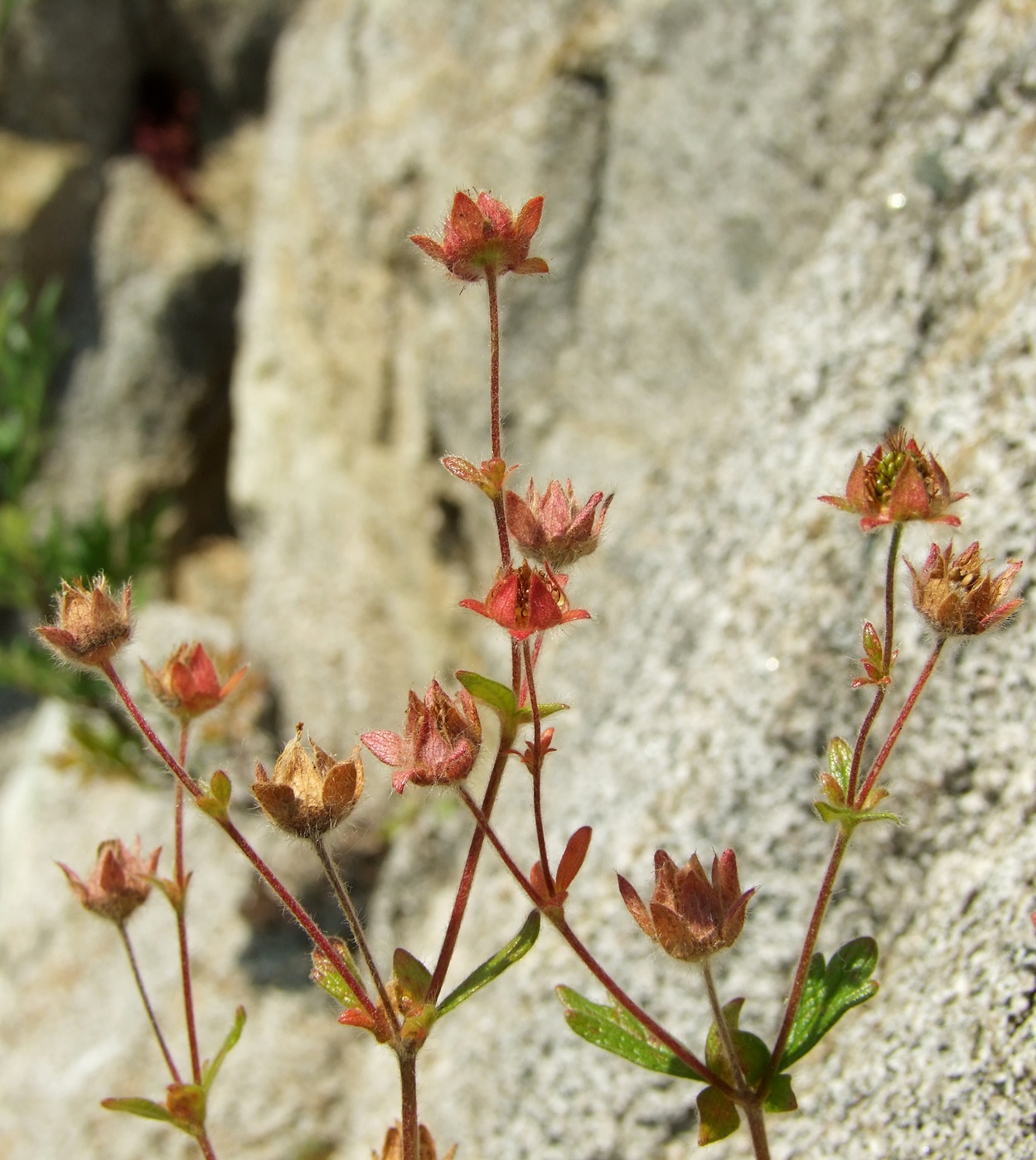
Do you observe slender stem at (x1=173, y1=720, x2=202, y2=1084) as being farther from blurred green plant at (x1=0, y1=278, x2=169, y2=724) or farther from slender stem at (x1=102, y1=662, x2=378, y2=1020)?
blurred green plant at (x1=0, y1=278, x2=169, y2=724)

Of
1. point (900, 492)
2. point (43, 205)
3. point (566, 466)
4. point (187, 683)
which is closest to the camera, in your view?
point (900, 492)

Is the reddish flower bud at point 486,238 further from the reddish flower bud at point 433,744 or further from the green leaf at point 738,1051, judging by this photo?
the green leaf at point 738,1051

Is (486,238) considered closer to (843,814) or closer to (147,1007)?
(843,814)

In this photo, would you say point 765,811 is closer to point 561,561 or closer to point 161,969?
point 561,561

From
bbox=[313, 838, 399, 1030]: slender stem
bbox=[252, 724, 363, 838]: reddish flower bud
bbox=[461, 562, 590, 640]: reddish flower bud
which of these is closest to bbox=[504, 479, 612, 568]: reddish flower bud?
bbox=[461, 562, 590, 640]: reddish flower bud

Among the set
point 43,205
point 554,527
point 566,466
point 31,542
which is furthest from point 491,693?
point 43,205

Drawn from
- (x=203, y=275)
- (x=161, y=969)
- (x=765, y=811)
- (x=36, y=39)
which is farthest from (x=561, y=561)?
(x=36, y=39)

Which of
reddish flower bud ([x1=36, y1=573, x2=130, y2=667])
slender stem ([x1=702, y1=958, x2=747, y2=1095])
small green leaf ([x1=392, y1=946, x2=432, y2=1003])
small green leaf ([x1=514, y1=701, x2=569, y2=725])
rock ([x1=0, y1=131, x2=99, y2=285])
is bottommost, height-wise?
slender stem ([x1=702, y1=958, x2=747, y2=1095])

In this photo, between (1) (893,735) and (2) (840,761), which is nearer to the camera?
(1) (893,735)
